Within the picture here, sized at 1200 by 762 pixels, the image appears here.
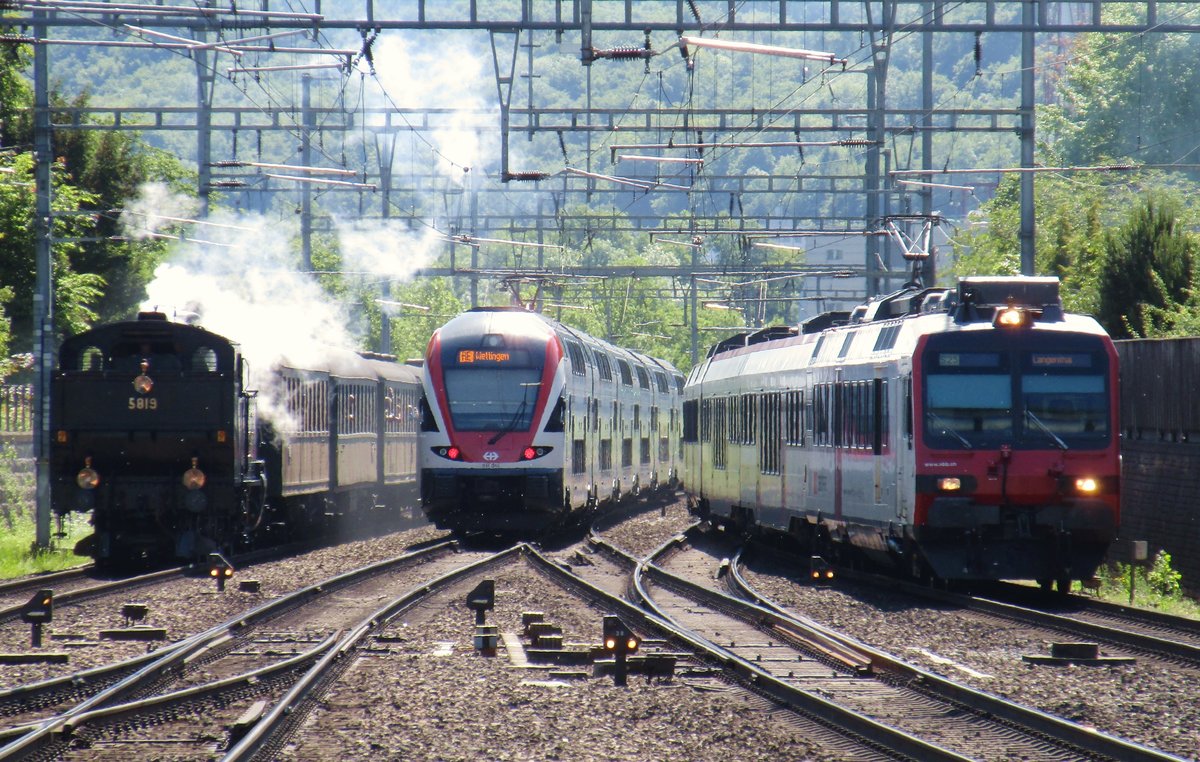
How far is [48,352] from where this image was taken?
22.0 metres

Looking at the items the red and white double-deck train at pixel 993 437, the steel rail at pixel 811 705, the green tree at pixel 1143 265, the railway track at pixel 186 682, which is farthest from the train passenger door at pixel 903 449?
the green tree at pixel 1143 265

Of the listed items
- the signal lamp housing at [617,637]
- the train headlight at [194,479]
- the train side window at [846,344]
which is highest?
the train side window at [846,344]

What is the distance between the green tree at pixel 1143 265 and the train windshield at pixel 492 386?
924 centimetres

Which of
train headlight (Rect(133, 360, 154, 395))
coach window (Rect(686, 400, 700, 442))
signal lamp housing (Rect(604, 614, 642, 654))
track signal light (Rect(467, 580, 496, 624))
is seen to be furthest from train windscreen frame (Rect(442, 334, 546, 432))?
signal lamp housing (Rect(604, 614, 642, 654))

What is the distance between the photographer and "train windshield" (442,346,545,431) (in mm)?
24344

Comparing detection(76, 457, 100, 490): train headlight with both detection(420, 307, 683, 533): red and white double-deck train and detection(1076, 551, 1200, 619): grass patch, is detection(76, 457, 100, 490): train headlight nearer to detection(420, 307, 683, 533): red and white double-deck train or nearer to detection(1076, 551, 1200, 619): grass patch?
detection(420, 307, 683, 533): red and white double-deck train

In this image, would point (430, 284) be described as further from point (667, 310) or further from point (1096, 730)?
point (1096, 730)

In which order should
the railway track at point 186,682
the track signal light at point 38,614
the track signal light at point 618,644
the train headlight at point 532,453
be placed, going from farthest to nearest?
the train headlight at point 532,453
the track signal light at point 38,614
the track signal light at point 618,644
the railway track at point 186,682

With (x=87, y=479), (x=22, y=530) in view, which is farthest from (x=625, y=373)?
(x=87, y=479)

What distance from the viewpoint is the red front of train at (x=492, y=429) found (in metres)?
24.2

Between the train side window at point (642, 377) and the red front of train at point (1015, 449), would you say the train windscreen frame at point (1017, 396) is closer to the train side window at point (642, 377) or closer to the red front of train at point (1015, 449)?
the red front of train at point (1015, 449)

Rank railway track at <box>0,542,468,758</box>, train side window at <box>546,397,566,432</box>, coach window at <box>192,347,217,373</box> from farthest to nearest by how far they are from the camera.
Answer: train side window at <box>546,397,566,432</box> < coach window at <box>192,347,217,373</box> < railway track at <box>0,542,468,758</box>

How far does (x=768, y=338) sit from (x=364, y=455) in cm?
831

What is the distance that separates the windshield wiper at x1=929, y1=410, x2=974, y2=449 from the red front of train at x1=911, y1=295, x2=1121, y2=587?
1 centimetres
